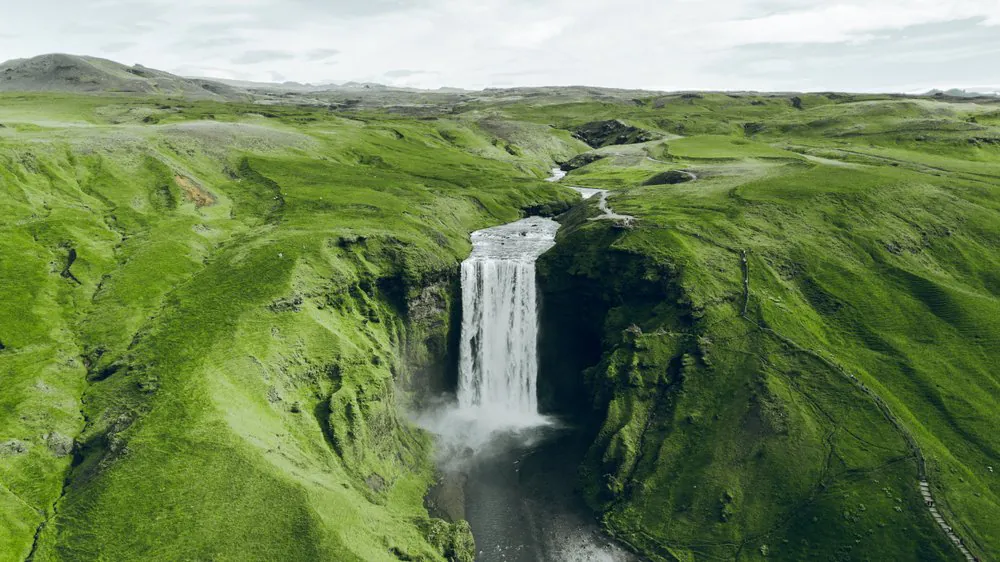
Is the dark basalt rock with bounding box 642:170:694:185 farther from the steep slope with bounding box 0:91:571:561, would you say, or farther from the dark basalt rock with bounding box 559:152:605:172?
the dark basalt rock with bounding box 559:152:605:172

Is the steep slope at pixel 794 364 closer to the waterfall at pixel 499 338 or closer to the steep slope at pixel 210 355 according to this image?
the waterfall at pixel 499 338

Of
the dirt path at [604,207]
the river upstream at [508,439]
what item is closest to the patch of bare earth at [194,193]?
the river upstream at [508,439]

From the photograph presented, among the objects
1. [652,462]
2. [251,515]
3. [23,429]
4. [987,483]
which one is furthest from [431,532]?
[987,483]

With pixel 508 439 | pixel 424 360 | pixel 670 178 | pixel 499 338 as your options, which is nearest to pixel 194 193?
pixel 424 360

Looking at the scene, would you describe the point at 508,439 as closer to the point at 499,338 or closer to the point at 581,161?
the point at 499,338

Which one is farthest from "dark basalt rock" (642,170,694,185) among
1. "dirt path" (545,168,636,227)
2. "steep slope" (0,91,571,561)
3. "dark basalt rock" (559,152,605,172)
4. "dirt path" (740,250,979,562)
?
"dark basalt rock" (559,152,605,172)

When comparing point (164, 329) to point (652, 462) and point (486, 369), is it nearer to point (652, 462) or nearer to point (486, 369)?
point (486, 369)
